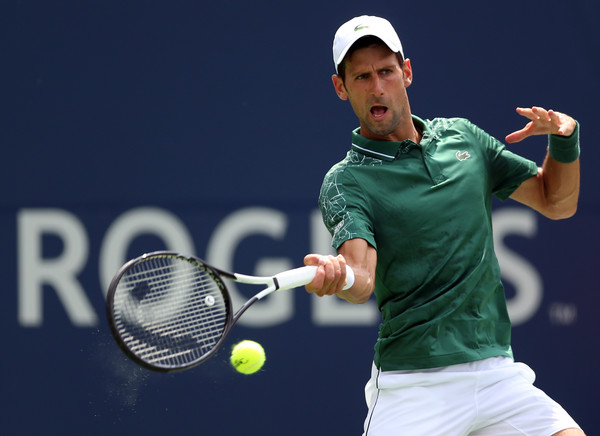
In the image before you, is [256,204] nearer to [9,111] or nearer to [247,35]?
[247,35]

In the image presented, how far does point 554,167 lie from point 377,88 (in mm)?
636

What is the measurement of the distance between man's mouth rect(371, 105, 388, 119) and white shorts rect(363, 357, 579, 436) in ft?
2.45

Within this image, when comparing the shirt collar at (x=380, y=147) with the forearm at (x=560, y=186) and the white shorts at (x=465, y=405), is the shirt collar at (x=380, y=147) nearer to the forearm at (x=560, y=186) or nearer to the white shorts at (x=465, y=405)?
the forearm at (x=560, y=186)

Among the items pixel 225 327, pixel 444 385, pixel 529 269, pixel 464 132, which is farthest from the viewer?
pixel 529 269

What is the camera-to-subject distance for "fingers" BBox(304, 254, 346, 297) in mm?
2266

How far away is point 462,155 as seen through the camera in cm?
274

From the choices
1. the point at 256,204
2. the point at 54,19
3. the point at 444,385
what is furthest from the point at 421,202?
the point at 54,19

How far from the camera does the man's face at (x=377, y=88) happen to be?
265cm

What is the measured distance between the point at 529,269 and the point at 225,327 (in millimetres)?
2134

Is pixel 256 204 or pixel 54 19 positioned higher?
pixel 54 19

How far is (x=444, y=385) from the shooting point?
2.62 metres

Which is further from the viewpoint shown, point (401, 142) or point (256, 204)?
point (256, 204)

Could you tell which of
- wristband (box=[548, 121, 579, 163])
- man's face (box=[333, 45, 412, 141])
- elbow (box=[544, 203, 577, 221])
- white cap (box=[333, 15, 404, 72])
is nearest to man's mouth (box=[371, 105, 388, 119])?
man's face (box=[333, 45, 412, 141])

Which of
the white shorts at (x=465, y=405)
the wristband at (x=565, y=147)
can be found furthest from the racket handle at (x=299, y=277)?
the wristband at (x=565, y=147)
